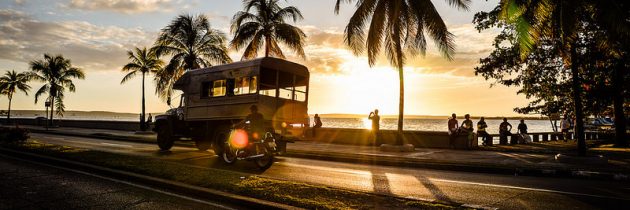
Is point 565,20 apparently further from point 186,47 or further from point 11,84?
point 11,84

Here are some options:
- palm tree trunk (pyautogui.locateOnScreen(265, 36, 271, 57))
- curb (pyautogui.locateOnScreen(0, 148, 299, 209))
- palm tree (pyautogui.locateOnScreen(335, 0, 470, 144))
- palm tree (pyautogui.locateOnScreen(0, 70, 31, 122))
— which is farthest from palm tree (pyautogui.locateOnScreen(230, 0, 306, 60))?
palm tree (pyautogui.locateOnScreen(0, 70, 31, 122))

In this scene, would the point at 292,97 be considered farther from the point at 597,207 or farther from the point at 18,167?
the point at 597,207

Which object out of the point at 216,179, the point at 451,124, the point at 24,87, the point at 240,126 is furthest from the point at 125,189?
the point at 24,87

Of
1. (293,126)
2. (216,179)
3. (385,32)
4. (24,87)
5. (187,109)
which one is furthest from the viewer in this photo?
(24,87)

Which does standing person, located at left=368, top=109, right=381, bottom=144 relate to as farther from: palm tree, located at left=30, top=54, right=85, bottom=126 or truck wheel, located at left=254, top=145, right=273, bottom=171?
palm tree, located at left=30, top=54, right=85, bottom=126

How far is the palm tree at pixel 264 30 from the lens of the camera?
27344mm

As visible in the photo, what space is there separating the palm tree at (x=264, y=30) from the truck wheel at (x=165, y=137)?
431 inches

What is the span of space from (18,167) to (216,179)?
5.85m

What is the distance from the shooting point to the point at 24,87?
54969 millimetres

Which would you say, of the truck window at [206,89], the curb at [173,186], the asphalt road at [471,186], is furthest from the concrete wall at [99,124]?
the asphalt road at [471,186]

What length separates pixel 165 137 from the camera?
17.4 metres

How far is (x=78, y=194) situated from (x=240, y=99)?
7424 millimetres

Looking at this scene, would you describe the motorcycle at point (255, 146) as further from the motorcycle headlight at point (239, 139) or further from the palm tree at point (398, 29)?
the palm tree at point (398, 29)

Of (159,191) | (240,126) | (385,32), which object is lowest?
(159,191)
